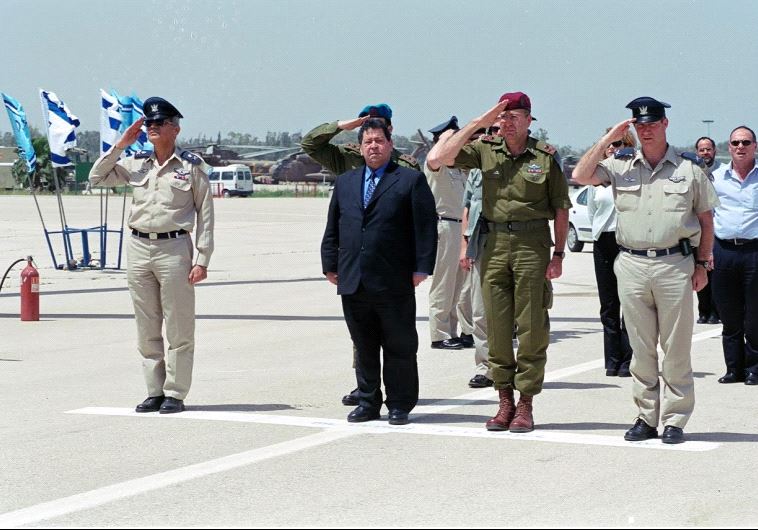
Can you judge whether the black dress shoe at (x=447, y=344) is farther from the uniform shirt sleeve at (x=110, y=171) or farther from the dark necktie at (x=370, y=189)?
the uniform shirt sleeve at (x=110, y=171)

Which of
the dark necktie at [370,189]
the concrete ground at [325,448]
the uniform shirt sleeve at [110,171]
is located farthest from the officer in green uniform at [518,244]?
the uniform shirt sleeve at [110,171]

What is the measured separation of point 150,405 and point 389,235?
2.15 metres

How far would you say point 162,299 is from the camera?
9.30m

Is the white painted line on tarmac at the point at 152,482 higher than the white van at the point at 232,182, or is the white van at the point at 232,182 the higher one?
the white painted line on tarmac at the point at 152,482

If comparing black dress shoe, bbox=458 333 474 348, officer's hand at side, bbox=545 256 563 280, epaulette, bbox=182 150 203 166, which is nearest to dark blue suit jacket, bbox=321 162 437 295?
officer's hand at side, bbox=545 256 563 280

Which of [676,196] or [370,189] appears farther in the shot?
[370,189]

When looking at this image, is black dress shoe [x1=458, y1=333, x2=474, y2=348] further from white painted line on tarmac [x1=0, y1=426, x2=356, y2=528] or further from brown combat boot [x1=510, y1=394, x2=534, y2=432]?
white painted line on tarmac [x1=0, y1=426, x2=356, y2=528]

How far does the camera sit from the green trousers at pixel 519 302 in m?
8.55

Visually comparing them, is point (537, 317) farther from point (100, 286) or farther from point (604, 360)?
point (100, 286)

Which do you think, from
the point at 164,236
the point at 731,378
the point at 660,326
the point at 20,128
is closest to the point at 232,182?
the point at 20,128

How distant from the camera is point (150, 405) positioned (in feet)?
30.6

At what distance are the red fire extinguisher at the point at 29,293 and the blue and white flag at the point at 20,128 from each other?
24.1 ft

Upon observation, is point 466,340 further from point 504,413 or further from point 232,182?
point 232,182

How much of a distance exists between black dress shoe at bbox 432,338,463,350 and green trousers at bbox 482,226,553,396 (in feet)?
14.2
